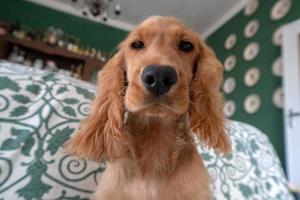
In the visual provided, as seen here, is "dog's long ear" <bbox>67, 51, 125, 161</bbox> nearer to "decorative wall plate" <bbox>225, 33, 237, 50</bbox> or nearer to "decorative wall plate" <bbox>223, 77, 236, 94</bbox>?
"decorative wall plate" <bbox>223, 77, 236, 94</bbox>

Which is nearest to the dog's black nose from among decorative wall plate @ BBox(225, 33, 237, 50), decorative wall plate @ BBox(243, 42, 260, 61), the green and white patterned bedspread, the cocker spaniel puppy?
the cocker spaniel puppy

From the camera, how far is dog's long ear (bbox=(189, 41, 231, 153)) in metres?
0.81

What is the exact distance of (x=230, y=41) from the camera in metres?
3.35

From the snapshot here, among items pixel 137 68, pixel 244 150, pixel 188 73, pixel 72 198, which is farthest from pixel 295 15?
pixel 72 198

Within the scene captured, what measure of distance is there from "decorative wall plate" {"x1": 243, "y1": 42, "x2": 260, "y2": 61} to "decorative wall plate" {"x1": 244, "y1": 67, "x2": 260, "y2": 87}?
0.15 metres

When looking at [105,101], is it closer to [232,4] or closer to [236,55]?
[236,55]

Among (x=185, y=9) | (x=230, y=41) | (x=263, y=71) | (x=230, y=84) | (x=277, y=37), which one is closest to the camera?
(x=277, y=37)

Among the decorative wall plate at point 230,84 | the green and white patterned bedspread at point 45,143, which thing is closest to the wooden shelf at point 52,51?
the decorative wall plate at point 230,84

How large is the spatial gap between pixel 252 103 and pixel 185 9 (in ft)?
5.14

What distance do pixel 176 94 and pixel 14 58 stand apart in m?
3.02

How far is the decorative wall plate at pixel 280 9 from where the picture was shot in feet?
8.27

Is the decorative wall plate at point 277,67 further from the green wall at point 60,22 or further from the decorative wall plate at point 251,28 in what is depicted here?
the green wall at point 60,22

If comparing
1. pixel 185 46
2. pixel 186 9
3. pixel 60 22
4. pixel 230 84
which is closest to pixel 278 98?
pixel 230 84

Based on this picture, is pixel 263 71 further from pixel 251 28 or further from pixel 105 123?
pixel 105 123
